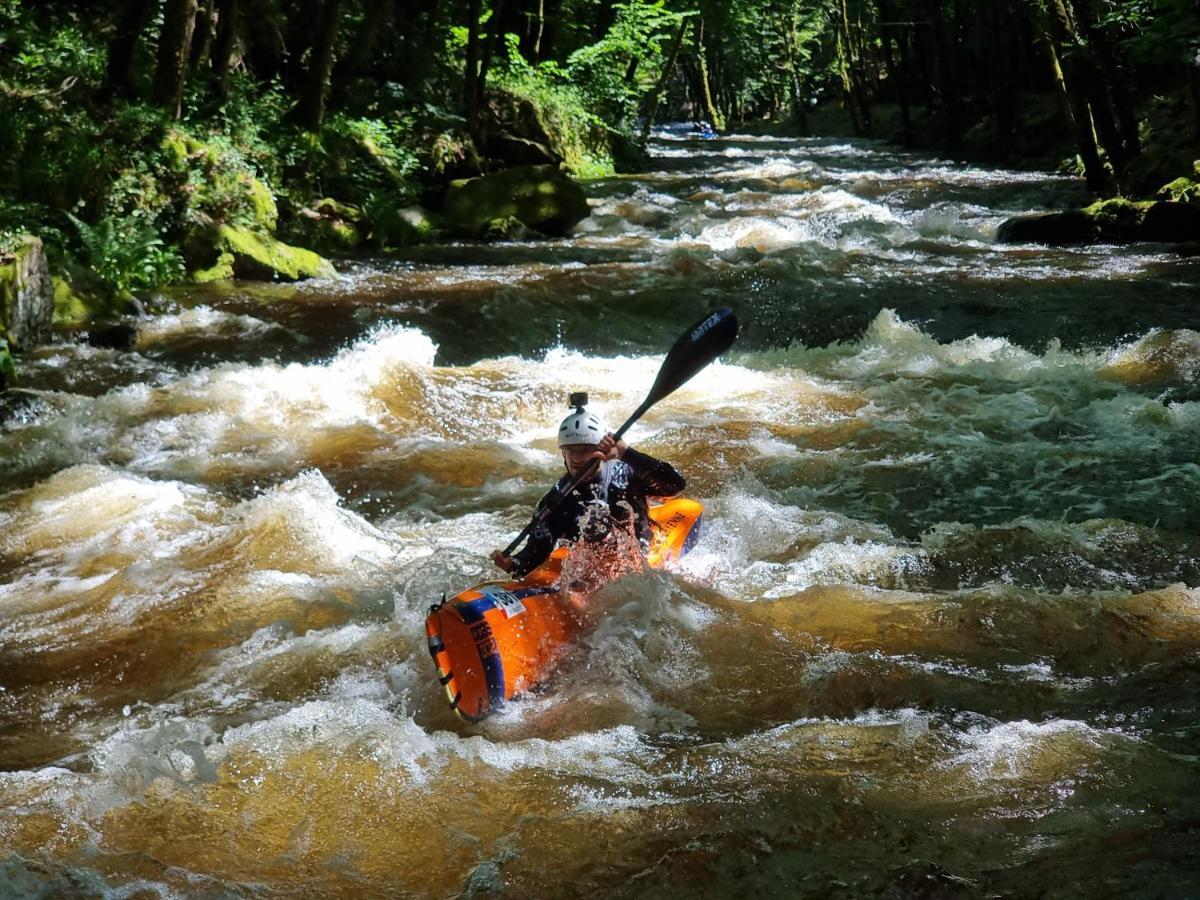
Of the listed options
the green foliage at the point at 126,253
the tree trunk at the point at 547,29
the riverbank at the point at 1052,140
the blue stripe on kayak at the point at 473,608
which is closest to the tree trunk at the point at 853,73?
the riverbank at the point at 1052,140

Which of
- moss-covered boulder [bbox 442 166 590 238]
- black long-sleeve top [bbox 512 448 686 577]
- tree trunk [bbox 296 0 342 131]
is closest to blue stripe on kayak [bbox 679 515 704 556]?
black long-sleeve top [bbox 512 448 686 577]

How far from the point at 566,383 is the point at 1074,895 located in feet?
20.5

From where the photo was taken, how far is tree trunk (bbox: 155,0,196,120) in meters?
11.3

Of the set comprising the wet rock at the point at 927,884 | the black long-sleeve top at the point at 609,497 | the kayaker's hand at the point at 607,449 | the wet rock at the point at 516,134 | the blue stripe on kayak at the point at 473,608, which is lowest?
the wet rock at the point at 927,884

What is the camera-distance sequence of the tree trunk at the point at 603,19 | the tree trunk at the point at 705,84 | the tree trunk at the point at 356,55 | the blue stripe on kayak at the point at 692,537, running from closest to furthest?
the blue stripe on kayak at the point at 692,537
the tree trunk at the point at 356,55
the tree trunk at the point at 603,19
the tree trunk at the point at 705,84

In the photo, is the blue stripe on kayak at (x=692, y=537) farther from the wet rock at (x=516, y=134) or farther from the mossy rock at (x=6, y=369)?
the wet rock at (x=516, y=134)

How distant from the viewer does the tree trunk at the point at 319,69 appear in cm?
Answer: 1322

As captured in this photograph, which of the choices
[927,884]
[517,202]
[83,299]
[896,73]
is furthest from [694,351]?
[896,73]

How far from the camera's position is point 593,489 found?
449cm

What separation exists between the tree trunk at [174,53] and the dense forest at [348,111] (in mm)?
23

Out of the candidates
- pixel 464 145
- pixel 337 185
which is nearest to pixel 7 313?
pixel 337 185

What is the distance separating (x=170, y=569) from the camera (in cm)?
516

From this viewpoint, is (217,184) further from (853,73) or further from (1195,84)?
(853,73)

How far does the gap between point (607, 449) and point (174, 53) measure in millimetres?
9388
